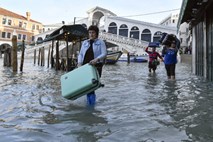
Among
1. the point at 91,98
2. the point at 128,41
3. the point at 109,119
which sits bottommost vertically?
the point at 109,119

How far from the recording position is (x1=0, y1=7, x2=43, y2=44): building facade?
2260 inches

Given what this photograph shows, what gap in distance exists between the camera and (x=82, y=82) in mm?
4648

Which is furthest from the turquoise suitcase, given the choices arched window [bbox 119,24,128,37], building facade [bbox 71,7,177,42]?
arched window [bbox 119,24,128,37]

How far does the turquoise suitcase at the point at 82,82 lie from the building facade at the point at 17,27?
55.2m

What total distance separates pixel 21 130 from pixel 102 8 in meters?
51.4

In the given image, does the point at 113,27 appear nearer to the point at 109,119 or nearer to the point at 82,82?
the point at 82,82

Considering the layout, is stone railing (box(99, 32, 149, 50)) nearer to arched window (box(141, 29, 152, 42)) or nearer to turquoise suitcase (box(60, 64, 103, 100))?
arched window (box(141, 29, 152, 42))

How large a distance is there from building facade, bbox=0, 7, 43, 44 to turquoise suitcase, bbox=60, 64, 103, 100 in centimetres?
5515

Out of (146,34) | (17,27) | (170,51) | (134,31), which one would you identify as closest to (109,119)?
(170,51)

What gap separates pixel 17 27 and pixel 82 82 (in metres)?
60.1

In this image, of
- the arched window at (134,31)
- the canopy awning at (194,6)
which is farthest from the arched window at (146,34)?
the canopy awning at (194,6)

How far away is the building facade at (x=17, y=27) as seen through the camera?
57.4 m

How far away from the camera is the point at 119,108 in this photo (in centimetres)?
506

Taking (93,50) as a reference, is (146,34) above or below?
above
